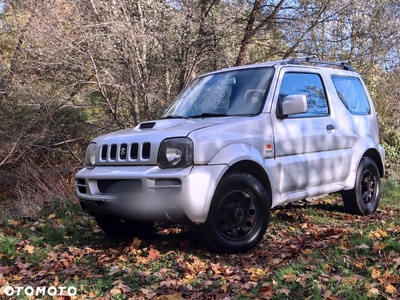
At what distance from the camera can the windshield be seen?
5.05 meters

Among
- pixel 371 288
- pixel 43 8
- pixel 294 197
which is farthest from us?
pixel 43 8

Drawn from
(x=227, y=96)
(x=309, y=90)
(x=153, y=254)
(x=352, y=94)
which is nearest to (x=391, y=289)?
(x=153, y=254)

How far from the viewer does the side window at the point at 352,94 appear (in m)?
6.21

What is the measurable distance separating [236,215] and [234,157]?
57 centimetres

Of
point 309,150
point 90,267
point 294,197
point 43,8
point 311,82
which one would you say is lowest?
point 90,267

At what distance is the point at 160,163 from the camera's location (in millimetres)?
4234

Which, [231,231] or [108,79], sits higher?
[108,79]

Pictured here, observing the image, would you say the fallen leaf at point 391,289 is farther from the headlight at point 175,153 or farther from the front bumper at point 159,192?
the headlight at point 175,153

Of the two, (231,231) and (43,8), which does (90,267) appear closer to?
(231,231)

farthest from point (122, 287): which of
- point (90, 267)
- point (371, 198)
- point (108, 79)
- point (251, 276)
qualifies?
point (108, 79)

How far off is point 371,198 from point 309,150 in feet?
5.99

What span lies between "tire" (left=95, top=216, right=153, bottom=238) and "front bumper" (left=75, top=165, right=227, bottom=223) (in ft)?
2.42

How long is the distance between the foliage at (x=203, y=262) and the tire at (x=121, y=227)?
135 mm

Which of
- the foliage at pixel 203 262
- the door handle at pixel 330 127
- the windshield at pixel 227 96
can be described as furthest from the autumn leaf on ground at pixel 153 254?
the door handle at pixel 330 127
